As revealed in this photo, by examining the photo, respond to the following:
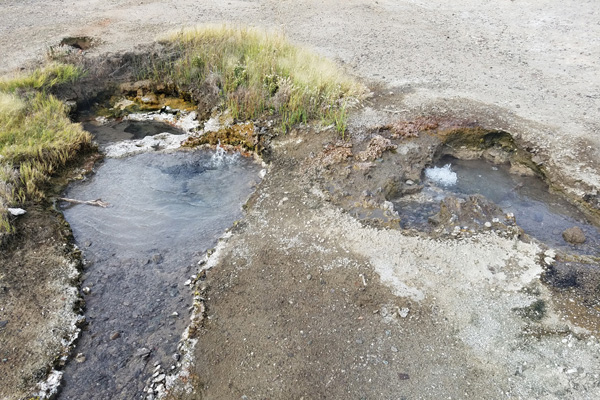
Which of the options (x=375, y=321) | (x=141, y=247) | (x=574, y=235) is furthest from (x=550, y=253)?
(x=141, y=247)

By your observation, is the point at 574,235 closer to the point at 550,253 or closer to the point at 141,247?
the point at 550,253

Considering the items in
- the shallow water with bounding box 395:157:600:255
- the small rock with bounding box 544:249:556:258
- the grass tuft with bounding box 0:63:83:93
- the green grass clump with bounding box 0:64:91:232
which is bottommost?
the shallow water with bounding box 395:157:600:255

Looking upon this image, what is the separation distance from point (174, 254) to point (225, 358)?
77.5 inches

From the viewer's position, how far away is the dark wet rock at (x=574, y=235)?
5895mm

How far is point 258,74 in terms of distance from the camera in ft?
29.4

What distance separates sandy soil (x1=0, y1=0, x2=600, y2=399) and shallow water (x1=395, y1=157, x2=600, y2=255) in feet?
1.35

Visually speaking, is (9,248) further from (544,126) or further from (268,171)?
(544,126)

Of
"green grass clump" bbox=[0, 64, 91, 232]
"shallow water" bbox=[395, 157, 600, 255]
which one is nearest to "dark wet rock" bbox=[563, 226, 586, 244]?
"shallow water" bbox=[395, 157, 600, 255]

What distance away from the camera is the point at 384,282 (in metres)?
5.20

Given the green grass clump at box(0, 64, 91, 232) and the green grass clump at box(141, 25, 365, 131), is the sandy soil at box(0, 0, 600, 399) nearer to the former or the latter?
the green grass clump at box(141, 25, 365, 131)

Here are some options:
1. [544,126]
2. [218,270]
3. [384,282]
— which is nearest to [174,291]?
[218,270]

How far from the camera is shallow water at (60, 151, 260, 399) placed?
15.0ft

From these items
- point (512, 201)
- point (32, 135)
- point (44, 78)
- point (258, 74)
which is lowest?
point (512, 201)

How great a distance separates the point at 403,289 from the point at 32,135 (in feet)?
22.2
